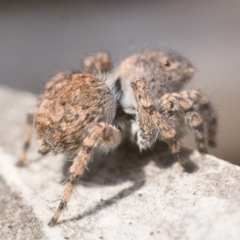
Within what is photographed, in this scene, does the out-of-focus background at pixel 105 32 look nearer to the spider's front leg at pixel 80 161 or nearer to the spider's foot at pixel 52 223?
the spider's front leg at pixel 80 161

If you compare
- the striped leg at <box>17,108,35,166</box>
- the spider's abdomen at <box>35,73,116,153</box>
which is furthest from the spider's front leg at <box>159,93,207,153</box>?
the striped leg at <box>17,108,35,166</box>

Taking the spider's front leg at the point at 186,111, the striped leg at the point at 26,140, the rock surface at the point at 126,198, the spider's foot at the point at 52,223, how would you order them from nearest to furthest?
the rock surface at the point at 126,198 < the spider's foot at the point at 52,223 < the spider's front leg at the point at 186,111 < the striped leg at the point at 26,140

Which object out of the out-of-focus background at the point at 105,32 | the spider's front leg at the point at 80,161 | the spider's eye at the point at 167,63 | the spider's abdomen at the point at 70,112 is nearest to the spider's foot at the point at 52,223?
the spider's front leg at the point at 80,161

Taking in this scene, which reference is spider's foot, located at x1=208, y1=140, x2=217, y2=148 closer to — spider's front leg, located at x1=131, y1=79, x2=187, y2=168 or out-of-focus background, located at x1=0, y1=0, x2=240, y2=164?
spider's front leg, located at x1=131, y1=79, x2=187, y2=168

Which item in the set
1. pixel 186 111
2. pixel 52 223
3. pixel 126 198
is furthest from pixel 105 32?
pixel 52 223

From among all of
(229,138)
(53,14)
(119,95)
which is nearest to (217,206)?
(119,95)

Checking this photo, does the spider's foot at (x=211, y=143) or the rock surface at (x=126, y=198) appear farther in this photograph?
the spider's foot at (x=211, y=143)
